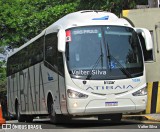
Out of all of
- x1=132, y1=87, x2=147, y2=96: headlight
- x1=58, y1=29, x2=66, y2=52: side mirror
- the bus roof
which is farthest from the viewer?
the bus roof

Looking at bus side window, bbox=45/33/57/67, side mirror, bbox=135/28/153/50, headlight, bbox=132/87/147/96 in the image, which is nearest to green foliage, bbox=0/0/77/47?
bus side window, bbox=45/33/57/67

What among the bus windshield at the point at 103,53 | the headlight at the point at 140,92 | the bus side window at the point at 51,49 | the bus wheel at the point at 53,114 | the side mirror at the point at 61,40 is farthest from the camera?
the bus wheel at the point at 53,114

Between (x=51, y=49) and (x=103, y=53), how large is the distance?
2435 millimetres

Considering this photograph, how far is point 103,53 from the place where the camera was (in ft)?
45.6

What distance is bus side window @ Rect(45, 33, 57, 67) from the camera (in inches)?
594

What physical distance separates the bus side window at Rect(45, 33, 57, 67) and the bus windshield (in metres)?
1.20

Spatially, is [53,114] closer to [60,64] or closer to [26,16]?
[60,64]

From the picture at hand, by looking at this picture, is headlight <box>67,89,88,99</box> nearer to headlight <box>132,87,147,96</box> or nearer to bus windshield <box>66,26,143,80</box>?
bus windshield <box>66,26,143,80</box>

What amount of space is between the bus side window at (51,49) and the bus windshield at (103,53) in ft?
3.95

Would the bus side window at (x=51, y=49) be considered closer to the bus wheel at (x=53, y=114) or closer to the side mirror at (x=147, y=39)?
the bus wheel at (x=53, y=114)

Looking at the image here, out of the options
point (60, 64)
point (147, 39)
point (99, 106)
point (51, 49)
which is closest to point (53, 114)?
point (60, 64)

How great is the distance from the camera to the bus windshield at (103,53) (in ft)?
45.0

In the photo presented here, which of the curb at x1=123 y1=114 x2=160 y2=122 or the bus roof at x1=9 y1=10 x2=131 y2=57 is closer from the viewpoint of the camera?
the bus roof at x1=9 y1=10 x2=131 y2=57

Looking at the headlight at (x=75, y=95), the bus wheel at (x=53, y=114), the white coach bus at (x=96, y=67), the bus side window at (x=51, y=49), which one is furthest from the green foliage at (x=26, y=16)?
the headlight at (x=75, y=95)
